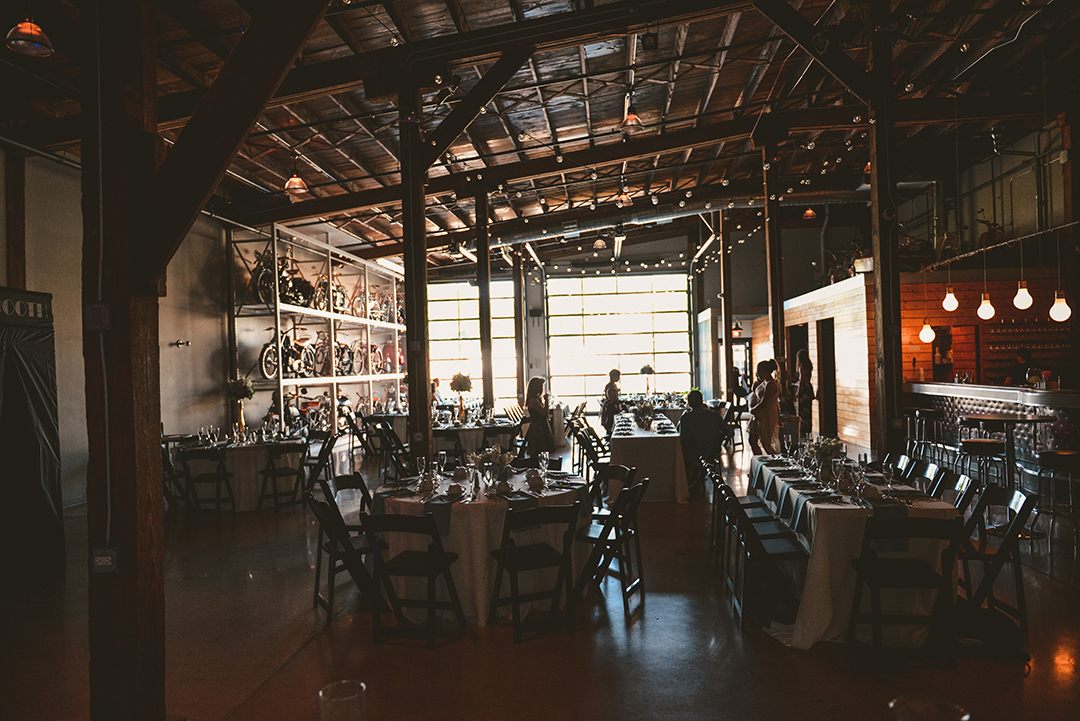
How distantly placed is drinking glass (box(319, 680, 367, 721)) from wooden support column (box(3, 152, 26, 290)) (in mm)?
9003

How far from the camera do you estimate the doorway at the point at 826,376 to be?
14641 millimetres

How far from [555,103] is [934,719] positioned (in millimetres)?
10226

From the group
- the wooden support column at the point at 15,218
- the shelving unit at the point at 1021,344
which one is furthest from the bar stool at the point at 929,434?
the wooden support column at the point at 15,218

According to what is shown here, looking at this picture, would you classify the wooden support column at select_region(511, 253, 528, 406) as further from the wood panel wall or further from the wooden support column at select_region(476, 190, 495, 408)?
the wood panel wall

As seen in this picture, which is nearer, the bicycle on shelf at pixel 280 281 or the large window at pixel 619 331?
the bicycle on shelf at pixel 280 281

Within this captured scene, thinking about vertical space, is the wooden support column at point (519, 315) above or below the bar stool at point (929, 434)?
above

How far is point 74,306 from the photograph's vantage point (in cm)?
909

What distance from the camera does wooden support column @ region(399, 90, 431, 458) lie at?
754 cm

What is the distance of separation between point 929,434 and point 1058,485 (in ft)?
8.96

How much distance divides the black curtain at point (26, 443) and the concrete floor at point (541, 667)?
119 cm

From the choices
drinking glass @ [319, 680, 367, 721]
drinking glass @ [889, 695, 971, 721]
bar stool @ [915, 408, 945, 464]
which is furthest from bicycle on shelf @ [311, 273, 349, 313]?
drinking glass @ [889, 695, 971, 721]

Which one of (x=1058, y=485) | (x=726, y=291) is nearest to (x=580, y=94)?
(x=1058, y=485)

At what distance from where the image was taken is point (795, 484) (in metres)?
4.96

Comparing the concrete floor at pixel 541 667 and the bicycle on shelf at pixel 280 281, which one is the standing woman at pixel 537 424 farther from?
the bicycle on shelf at pixel 280 281
